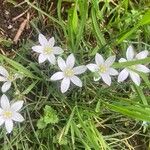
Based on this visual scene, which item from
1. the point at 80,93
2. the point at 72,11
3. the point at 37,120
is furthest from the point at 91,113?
the point at 72,11

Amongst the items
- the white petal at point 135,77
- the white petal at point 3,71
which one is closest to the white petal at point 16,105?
the white petal at point 3,71

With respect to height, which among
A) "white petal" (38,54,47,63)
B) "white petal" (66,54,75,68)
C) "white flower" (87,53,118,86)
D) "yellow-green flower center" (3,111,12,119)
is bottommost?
"yellow-green flower center" (3,111,12,119)

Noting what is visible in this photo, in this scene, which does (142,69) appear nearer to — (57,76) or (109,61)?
(109,61)

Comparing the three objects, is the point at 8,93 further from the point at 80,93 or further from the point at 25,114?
the point at 80,93

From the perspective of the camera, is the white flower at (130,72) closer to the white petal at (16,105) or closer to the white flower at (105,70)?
the white flower at (105,70)

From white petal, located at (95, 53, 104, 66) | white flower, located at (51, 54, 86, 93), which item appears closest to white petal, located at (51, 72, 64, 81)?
white flower, located at (51, 54, 86, 93)

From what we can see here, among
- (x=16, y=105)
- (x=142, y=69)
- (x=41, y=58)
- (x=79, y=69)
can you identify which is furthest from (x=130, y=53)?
(x=16, y=105)

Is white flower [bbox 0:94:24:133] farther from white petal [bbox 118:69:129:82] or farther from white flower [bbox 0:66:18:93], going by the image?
white petal [bbox 118:69:129:82]

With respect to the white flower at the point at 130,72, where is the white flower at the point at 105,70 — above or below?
above
